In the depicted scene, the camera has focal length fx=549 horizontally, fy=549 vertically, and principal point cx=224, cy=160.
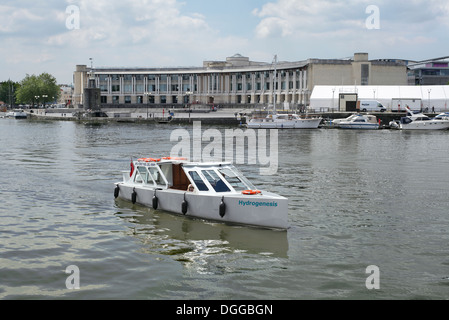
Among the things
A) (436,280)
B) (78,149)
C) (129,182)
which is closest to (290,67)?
(78,149)

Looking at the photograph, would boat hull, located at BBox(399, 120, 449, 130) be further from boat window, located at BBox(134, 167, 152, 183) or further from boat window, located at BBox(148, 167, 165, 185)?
boat window, located at BBox(148, 167, 165, 185)

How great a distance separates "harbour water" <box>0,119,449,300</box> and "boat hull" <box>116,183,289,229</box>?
407 millimetres

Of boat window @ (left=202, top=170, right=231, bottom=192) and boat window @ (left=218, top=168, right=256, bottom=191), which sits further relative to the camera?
boat window @ (left=218, top=168, right=256, bottom=191)

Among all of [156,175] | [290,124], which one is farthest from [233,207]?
[290,124]

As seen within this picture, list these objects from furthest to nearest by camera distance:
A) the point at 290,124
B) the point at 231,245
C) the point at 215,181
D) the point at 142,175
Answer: the point at 290,124, the point at 142,175, the point at 215,181, the point at 231,245

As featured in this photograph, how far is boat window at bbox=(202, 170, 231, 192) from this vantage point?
23891 mm

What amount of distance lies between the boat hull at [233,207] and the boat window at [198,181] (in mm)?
476

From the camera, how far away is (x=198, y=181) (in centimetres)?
2464

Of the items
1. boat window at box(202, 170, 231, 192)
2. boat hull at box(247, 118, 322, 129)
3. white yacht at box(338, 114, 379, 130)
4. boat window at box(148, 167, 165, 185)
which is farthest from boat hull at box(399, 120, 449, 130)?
boat window at box(202, 170, 231, 192)


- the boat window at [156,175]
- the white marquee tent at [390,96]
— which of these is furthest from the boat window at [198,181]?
the white marquee tent at [390,96]

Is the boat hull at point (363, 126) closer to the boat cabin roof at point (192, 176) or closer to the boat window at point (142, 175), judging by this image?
the boat window at point (142, 175)

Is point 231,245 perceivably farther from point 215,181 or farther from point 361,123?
point 361,123

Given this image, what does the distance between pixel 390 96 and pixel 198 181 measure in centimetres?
10830

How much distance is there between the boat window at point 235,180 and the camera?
2417 cm
